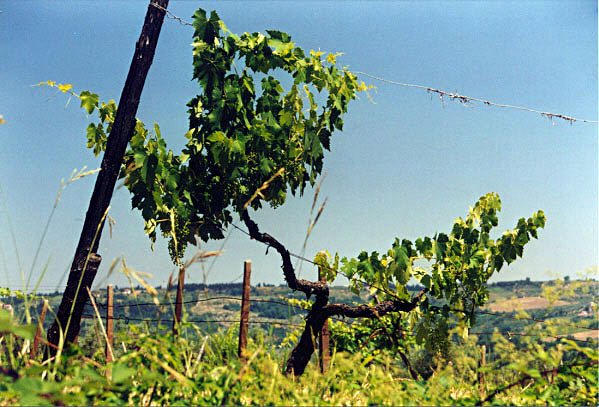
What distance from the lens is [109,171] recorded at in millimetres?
4188

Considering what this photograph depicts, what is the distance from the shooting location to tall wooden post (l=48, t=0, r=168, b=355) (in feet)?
13.6

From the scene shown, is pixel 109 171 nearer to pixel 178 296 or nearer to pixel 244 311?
pixel 178 296

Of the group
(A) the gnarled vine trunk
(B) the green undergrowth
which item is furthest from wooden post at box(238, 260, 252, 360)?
(B) the green undergrowth

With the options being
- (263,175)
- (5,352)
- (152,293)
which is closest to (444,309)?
(263,175)

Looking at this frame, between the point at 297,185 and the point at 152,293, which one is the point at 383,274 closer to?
the point at 297,185

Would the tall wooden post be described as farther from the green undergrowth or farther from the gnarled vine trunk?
the green undergrowth

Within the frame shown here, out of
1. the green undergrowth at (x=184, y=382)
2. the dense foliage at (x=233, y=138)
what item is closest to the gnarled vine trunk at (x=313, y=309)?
the dense foliage at (x=233, y=138)

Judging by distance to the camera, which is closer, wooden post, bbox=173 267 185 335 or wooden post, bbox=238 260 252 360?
wooden post, bbox=173 267 185 335

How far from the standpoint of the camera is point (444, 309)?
4918 mm

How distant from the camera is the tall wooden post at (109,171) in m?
4.13

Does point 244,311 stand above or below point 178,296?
below

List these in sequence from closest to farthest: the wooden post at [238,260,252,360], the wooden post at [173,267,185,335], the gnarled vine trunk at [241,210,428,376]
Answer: the wooden post at [173,267,185,335] < the wooden post at [238,260,252,360] < the gnarled vine trunk at [241,210,428,376]

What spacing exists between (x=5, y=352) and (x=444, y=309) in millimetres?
3858

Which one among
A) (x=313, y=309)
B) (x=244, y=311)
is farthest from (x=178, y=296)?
(x=313, y=309)
